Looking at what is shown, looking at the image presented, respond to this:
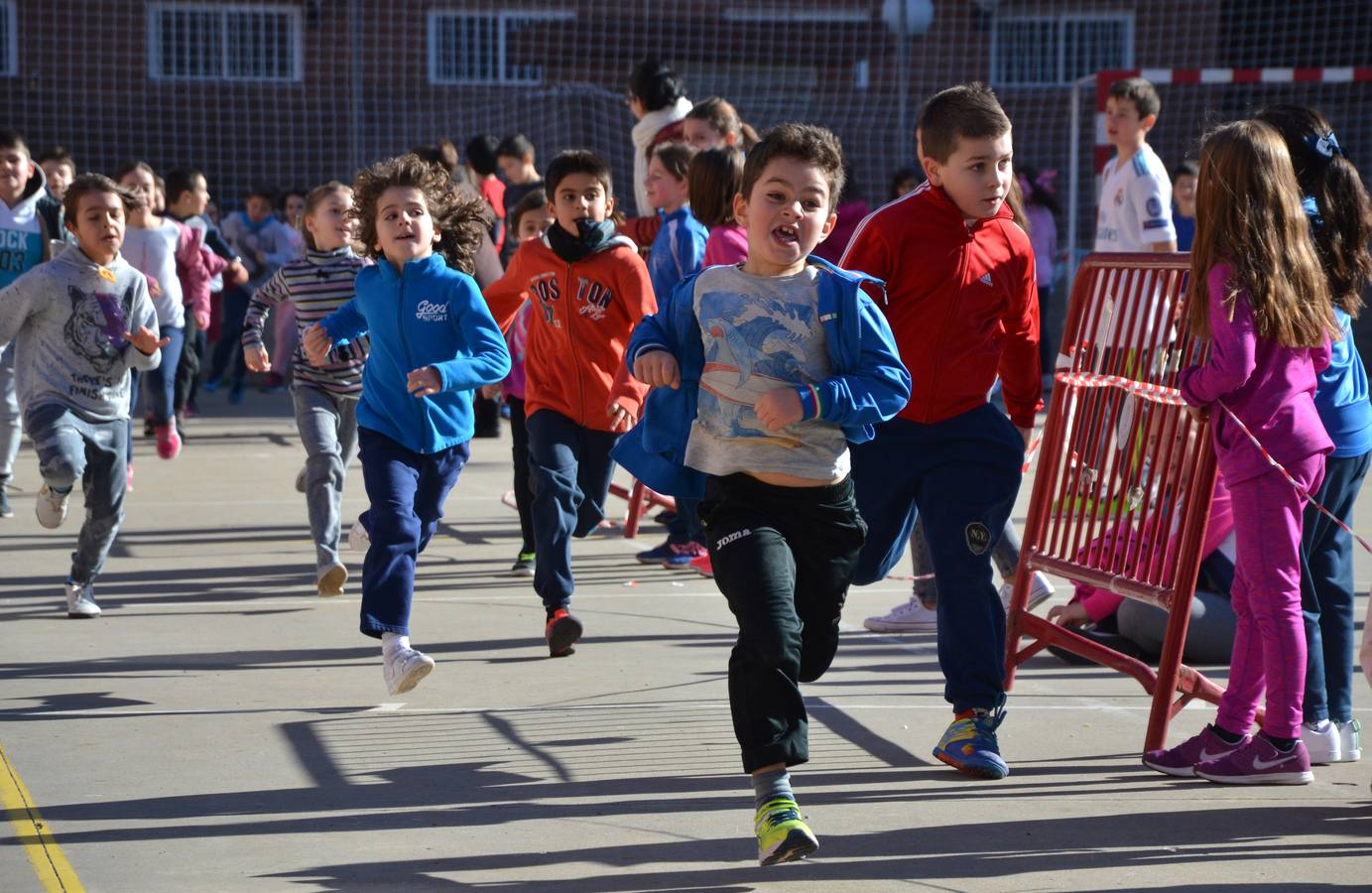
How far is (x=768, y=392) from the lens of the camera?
416cm

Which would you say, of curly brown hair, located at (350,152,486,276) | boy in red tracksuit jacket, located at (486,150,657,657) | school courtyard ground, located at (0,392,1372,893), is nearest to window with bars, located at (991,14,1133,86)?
school courtyard ground, located at (0,392,1372,893)

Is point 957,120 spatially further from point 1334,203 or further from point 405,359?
point 405,359

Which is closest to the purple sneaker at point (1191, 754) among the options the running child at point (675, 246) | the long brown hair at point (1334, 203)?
the long brown hair at point (1334, 203)

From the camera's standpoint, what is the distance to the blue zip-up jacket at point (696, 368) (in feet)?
14.1

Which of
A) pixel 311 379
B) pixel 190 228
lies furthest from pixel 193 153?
pixel 311 379

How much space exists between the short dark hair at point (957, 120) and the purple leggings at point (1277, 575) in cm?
115

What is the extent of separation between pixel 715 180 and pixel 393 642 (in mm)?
2614

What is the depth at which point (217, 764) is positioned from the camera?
196 inches

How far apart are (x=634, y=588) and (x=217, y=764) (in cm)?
305

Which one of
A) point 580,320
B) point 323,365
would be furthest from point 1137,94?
point 323,365

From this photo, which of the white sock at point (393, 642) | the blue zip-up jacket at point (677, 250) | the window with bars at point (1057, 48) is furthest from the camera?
the window with bars at point (1057, 48)

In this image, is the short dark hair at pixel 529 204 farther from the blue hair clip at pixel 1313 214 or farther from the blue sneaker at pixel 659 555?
the blue hair clip at pixel 1313 214

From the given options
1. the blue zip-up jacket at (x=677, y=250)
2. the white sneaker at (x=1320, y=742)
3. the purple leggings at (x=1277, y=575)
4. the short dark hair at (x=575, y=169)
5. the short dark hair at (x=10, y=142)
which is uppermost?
the short dark hair at (x=10, y=142)

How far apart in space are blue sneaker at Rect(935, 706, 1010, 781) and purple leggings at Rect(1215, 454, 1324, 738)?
69 centimetres
